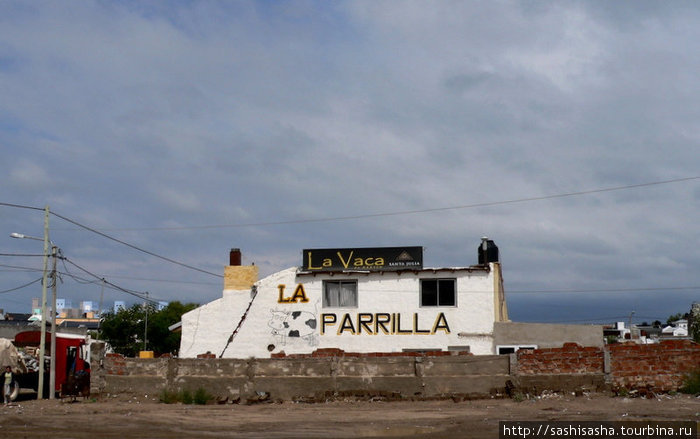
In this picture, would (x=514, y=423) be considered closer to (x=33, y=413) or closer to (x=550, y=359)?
(x=550, y=359)

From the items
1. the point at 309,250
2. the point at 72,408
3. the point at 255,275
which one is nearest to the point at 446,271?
the point at 309,250

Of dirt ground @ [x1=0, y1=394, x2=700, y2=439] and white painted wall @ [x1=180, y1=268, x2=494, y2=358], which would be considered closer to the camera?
dirt ground @ [x1=0, y1=394, x2=700, y2=439]

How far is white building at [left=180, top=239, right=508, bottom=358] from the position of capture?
3428 centimetres

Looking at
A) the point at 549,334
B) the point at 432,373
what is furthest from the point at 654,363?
the point at 549,334

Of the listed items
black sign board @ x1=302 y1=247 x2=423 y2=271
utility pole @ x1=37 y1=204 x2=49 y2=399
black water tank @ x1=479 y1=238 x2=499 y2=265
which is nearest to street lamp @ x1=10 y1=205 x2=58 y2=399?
utility pole @ x1=37 y1=204 x2=49 y2=399

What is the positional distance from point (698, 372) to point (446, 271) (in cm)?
1410

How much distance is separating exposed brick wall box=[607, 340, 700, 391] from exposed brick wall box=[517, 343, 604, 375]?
1.51 ft

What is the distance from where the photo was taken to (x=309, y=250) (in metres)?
36.0

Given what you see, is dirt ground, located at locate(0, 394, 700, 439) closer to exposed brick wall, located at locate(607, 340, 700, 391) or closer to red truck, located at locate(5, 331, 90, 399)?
exposed brick wall, located at locate(607, 340, 700, 391)

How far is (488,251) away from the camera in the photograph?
3578cm

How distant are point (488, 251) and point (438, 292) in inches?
123

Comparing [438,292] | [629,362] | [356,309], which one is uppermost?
[438,292]

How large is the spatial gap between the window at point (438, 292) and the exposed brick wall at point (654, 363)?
1242 cm

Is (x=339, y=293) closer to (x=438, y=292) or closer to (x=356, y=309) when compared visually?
(x=356, y=309)
